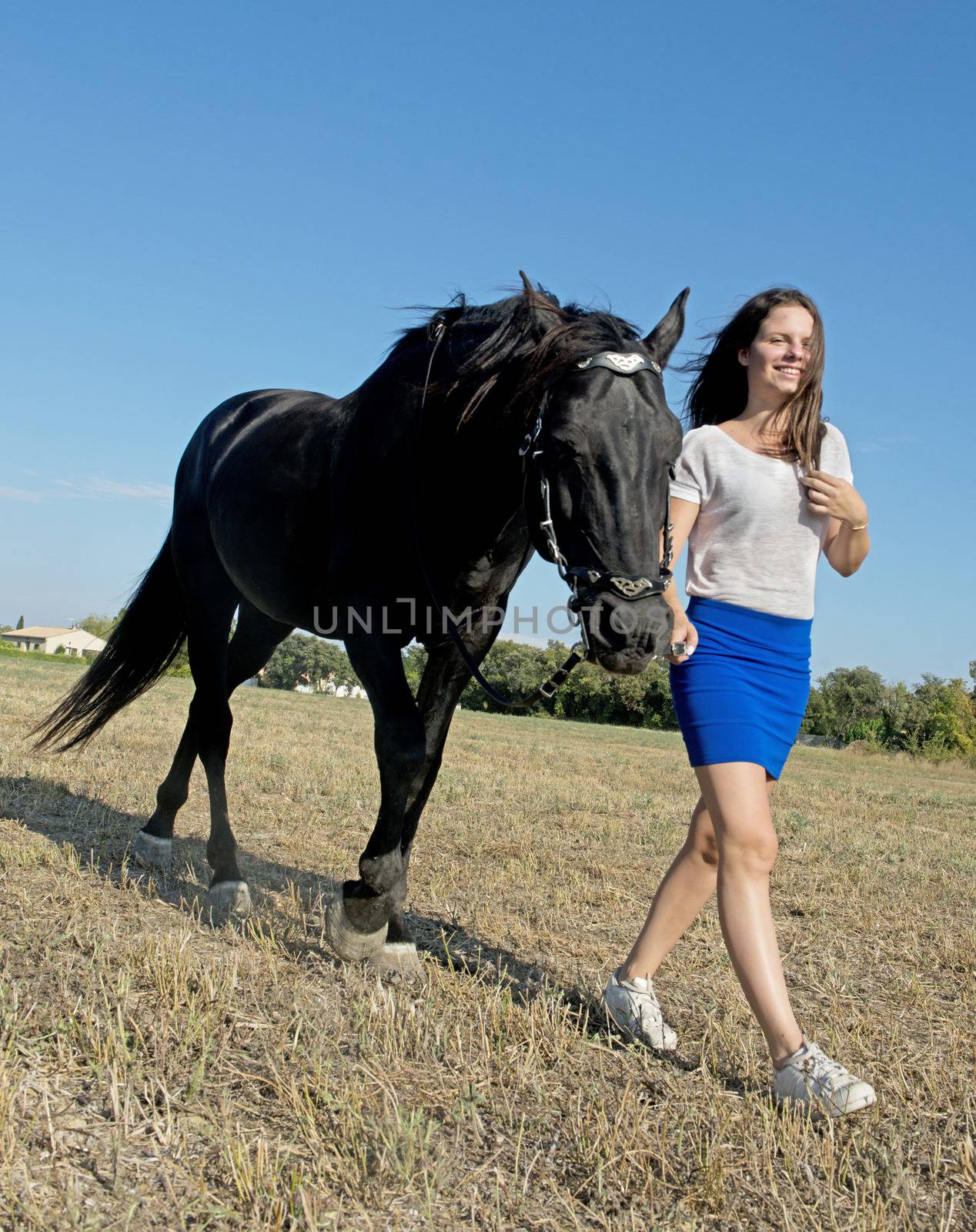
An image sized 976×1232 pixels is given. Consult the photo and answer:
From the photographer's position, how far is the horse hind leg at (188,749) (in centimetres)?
517

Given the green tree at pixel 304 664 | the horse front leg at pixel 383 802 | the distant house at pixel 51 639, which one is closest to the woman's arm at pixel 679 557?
the horse front leg at pixel 383 802

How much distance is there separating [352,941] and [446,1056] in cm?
89

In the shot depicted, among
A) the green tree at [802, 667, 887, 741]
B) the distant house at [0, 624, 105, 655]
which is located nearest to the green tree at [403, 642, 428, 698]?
the green tree at [802, 667, 887, 741]

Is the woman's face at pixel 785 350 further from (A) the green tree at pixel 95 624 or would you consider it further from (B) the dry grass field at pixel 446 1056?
(A) the green tree at pixel 95 624

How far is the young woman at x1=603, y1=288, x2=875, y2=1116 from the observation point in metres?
2.76

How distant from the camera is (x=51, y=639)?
112 meters

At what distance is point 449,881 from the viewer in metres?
5.23

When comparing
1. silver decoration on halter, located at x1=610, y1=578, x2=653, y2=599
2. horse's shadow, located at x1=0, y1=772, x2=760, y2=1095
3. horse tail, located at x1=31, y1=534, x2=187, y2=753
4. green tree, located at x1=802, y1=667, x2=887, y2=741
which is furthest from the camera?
green tree, located at x1=802, y1=667, x2=887, y2=741

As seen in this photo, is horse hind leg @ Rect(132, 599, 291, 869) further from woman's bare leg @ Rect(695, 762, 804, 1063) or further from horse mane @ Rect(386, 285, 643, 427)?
woman's bare leg @ Rect(695, 762, 804, 1063)

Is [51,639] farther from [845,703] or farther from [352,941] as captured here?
[352,941]

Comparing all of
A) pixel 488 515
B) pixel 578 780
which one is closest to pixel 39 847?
pixel 488 515

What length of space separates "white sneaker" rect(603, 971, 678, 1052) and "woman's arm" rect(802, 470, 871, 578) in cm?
150

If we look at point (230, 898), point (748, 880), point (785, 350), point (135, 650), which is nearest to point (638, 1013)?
point (748, 880)

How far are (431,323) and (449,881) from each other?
9.80 ft
